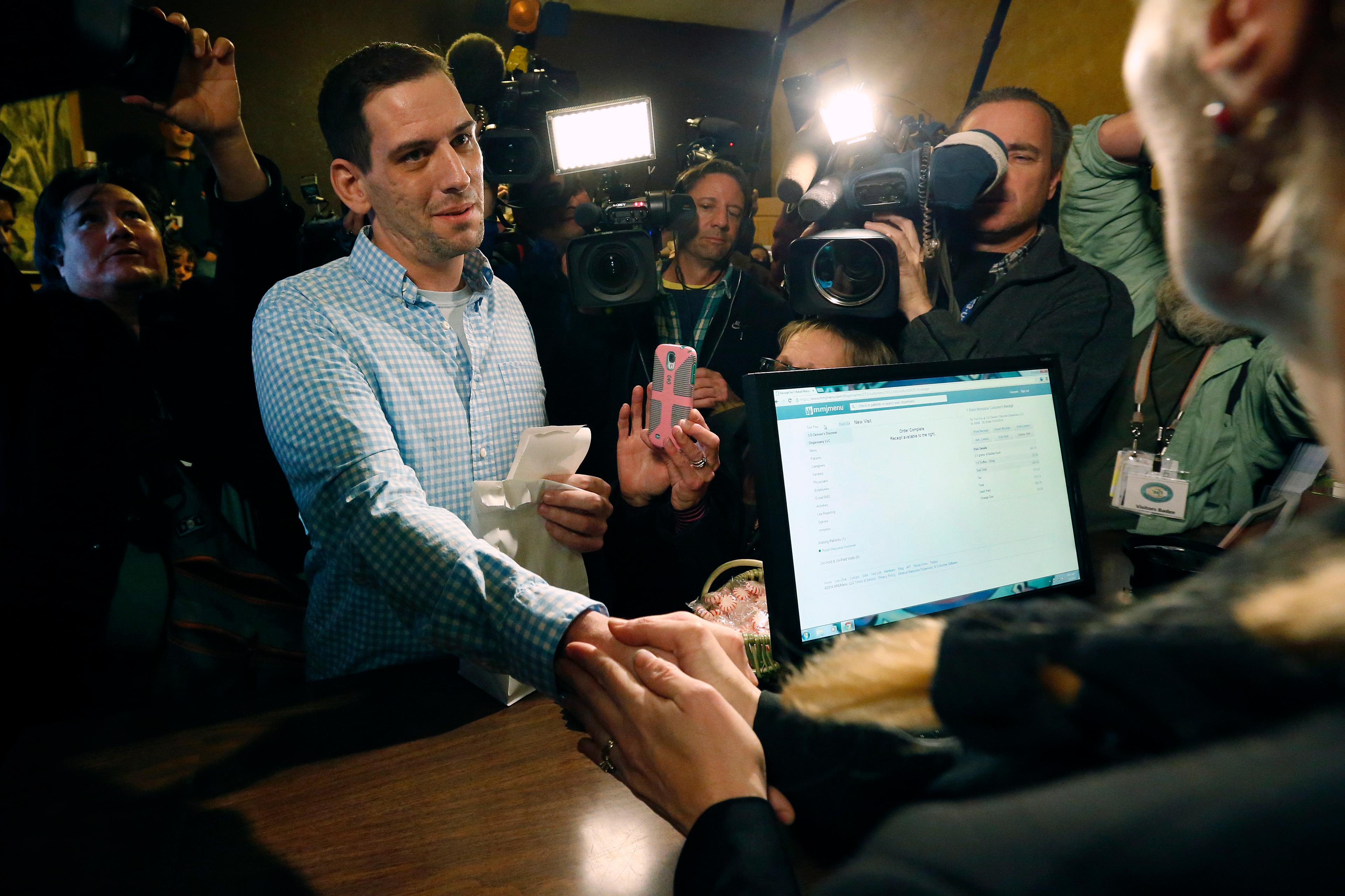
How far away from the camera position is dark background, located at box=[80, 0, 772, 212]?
12.9 feet

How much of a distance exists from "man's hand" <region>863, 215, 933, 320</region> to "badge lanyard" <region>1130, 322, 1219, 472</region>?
703 mm

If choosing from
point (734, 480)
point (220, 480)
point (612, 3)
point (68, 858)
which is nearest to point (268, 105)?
point (612, 3)

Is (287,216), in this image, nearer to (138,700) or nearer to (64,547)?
(64,547)

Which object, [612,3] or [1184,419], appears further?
[612,3]

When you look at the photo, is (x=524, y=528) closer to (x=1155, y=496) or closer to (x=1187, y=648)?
(x=1187, y=648)

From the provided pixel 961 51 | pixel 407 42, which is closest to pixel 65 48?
pixel 961 51

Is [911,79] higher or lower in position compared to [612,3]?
lower

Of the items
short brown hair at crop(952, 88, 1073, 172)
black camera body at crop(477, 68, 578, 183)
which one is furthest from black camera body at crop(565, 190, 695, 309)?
short brown hair at crop(952, 88, 1073, 172)

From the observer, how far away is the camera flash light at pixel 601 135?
181 centimetres

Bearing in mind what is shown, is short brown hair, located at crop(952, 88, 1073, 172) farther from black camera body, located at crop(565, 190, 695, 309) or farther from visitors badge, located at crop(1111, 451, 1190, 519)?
black camera body, located at crop(565, 190, 695, 309)

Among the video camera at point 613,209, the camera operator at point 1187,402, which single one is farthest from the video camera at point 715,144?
the camera operator at point 1187,402

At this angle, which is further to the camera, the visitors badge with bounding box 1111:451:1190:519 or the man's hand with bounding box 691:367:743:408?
the man's hand with bounding box 691:367:743:408

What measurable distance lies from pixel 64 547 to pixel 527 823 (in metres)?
1.47

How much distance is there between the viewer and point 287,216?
168cm
